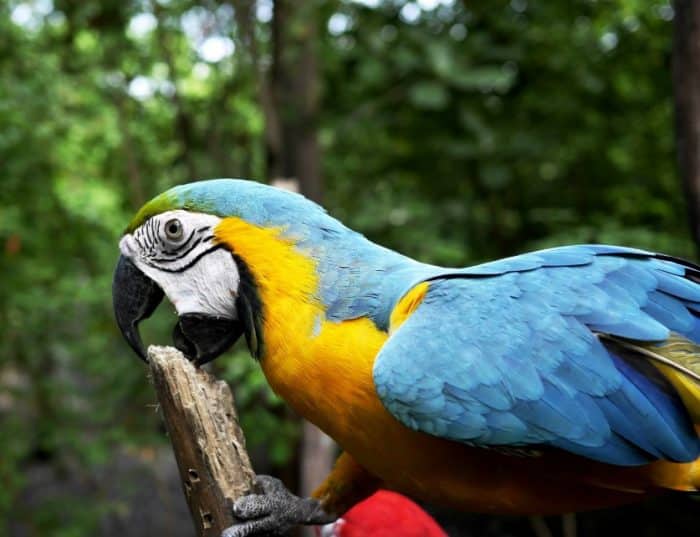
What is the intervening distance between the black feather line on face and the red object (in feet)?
1.64

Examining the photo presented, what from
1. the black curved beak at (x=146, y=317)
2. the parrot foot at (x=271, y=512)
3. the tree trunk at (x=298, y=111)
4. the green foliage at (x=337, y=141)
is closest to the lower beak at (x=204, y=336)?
the black curved beak at (x=146, y=317)

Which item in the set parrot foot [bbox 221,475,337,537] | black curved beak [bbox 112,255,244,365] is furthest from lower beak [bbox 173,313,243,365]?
parrot foot [bbox 221,475,337,537]

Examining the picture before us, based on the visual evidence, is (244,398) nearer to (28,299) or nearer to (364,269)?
(28,299)

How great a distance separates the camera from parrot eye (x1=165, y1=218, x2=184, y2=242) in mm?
1124

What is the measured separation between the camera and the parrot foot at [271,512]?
43.4 inches

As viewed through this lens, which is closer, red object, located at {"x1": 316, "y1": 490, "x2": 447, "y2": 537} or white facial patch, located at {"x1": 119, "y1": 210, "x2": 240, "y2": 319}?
white facial patch, located at {"x1": 119, "y1": 210, "x2": 240, "y2": 319}

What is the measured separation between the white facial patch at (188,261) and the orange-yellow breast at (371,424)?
0.03 metres

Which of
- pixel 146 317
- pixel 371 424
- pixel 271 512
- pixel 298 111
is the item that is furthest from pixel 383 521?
pixel 298 111

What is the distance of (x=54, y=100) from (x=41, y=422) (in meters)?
1.25

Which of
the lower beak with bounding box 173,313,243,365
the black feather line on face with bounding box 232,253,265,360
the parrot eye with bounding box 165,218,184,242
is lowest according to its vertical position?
the lower beak with bounding box 173,313,243,365

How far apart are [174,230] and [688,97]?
1173 millimetres

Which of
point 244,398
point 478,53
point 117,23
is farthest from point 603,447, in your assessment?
point 117,23

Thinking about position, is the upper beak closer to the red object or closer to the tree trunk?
the red object

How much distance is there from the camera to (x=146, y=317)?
1.19 meters
